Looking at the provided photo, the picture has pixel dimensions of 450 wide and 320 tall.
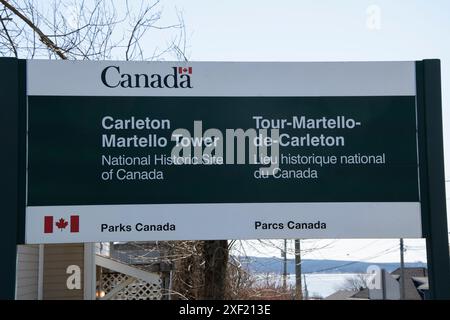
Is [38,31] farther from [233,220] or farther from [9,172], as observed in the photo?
[233,220]

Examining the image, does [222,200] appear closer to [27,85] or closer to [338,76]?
[338,76]

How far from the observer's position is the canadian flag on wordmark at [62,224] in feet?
17.4

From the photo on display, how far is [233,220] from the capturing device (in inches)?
212

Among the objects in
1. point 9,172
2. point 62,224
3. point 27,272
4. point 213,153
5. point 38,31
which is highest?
point 38,31

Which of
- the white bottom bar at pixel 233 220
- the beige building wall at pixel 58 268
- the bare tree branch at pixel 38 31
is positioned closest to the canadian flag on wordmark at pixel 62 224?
the white bottom bar at pixel 233 220

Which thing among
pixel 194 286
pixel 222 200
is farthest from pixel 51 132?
pixel 194 286

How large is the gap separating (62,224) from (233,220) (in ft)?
4.67

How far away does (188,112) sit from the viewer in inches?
216

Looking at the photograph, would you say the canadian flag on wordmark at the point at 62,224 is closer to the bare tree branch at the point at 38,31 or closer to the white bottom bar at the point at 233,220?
the white bottom bar at the point at 233,220

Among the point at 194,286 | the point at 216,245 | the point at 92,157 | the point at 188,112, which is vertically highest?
the point at 188,112

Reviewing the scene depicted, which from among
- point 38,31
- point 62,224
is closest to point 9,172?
point 62,224
